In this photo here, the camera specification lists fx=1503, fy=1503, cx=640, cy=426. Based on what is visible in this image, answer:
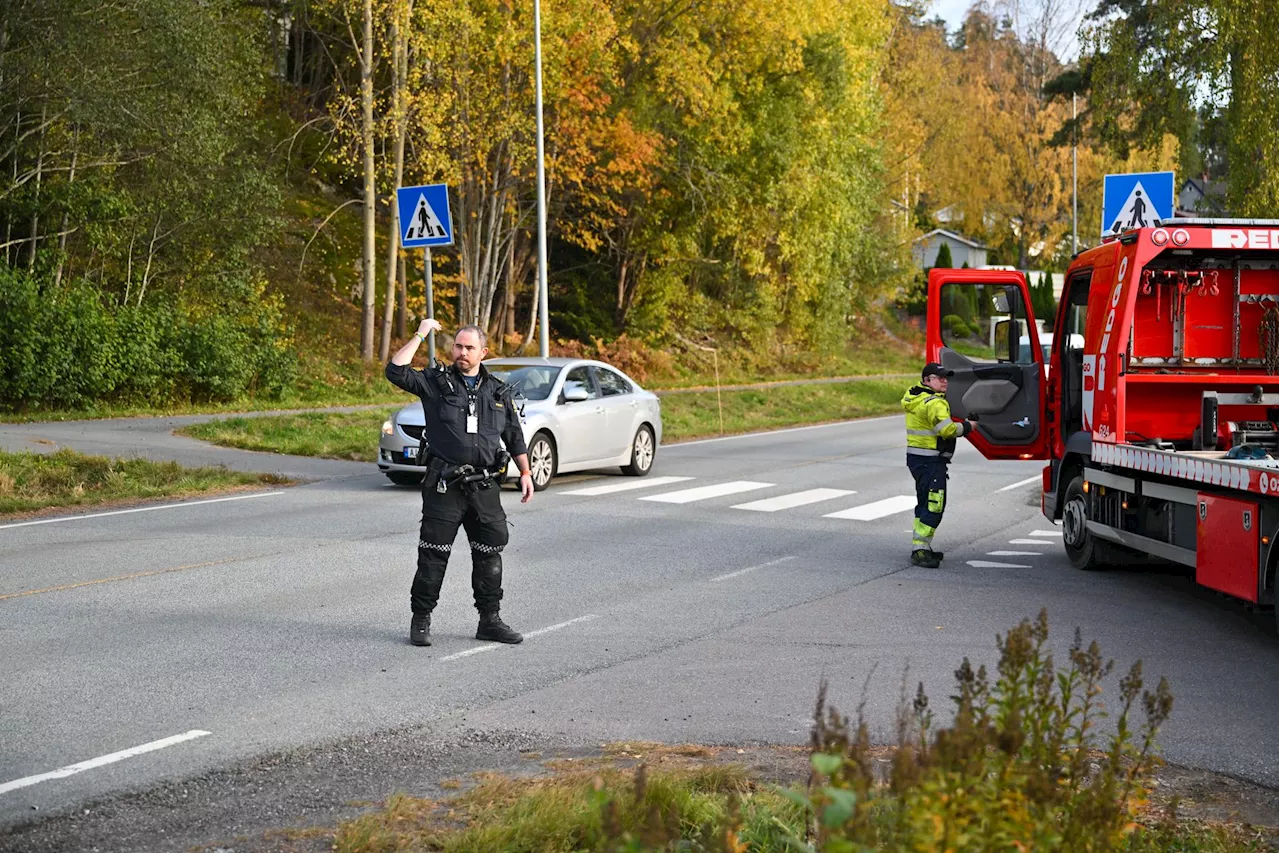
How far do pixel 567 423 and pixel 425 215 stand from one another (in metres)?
3.09

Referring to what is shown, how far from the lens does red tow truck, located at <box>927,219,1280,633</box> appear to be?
34.9 ft

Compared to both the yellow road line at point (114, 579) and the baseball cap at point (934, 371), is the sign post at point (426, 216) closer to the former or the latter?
the yellow road line at point (114, 579)

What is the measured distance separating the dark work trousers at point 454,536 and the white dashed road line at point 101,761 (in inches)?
89.5

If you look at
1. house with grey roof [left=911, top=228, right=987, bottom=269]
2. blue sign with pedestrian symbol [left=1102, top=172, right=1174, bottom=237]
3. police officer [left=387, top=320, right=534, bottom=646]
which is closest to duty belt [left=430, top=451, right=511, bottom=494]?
police officer [left=387, top=320, right=534, bottom=646]

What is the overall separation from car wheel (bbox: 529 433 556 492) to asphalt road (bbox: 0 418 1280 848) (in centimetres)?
129

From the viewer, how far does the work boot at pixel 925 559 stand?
1225 centimetres

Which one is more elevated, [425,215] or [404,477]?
[425,215]

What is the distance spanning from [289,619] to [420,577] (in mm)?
1178

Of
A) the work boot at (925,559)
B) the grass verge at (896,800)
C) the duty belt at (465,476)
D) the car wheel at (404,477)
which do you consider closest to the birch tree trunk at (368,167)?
the car wheel at (404,477)

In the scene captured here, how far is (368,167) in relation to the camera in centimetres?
3009

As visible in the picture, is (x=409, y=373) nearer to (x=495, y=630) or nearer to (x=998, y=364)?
(x=495, y=630)

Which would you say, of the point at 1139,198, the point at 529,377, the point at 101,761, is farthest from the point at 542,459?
the point at 101,761

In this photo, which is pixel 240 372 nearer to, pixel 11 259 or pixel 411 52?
pixel 11 259

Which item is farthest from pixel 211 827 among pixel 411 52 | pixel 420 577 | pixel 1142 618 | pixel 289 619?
pixel 411 52
